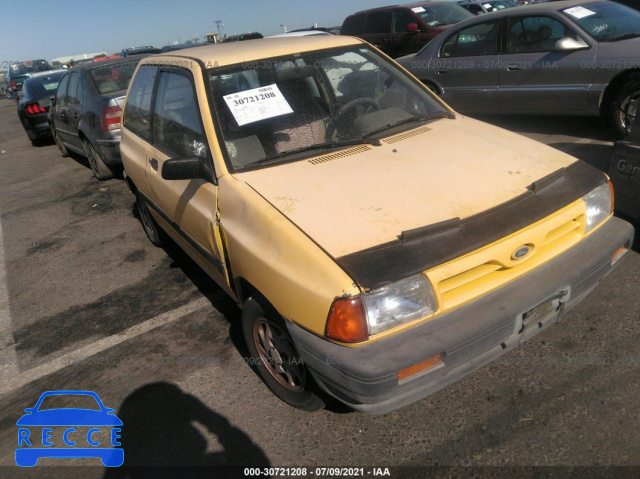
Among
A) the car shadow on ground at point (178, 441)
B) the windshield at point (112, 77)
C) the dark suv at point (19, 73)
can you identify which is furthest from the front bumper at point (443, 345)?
the dark suv at point (19, 73)

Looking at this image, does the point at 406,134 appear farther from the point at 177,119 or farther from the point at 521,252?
the point at 177,119

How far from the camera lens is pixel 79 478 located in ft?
7.73

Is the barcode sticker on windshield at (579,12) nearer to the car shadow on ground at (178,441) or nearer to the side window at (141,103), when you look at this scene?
the side window at (141,103)

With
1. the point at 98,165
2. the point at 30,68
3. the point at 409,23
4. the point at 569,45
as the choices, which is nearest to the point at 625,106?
the point at 569,45

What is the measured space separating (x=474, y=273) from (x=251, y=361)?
1.45 m

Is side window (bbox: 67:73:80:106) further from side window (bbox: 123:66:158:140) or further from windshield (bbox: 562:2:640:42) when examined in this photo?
windshield (bbox: 562:2:640:42)

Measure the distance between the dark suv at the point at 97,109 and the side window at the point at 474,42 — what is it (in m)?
4.69

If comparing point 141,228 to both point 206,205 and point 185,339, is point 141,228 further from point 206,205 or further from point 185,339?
point 206,205

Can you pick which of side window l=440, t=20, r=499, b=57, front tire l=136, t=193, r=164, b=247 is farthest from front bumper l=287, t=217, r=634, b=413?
side window l=440, t=20, r=499, b=57

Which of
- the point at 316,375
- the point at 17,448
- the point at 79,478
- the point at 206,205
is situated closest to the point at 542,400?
the point at 316,375

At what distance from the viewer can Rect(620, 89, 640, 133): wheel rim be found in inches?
209

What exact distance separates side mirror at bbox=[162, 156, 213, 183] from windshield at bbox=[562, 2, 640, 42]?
5.16 metres

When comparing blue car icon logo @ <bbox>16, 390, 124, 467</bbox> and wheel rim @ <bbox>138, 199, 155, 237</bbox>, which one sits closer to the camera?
blue car icon logo @ <bbox>16, 390, 124, 467</bbox>

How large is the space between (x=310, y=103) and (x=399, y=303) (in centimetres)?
165
